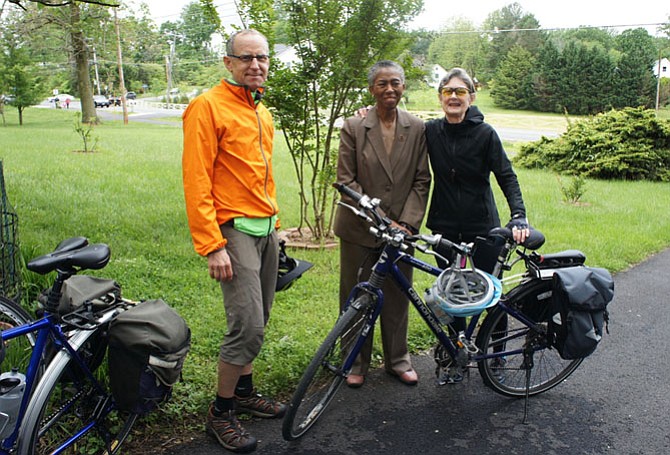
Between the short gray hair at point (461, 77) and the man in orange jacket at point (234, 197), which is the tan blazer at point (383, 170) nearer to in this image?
the short gray hair at point (461, 77)

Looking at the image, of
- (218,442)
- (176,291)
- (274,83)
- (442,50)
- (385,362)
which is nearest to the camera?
(218,442)

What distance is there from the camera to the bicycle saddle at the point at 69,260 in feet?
9.32

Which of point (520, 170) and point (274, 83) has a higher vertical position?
point (274, 83)

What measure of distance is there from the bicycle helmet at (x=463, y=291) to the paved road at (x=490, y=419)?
0.71m

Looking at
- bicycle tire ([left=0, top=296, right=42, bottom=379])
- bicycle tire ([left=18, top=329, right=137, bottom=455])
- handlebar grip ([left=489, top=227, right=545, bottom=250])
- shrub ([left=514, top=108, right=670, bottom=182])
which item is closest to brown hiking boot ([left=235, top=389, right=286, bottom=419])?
bicycle tire ([left=18, top=329, right=137, bottom=455])

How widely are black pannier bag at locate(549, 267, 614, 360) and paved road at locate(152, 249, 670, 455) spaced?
46 cm

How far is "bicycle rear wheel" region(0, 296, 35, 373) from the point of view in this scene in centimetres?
354

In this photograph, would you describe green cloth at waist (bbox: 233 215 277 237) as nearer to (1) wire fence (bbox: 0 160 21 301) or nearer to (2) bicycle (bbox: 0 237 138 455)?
(2) bicycle (bbox: 0 237 138 455)

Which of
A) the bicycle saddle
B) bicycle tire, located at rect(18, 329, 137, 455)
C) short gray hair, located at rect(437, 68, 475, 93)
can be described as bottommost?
bicycle tire, located at rect(18, 329, 137, 455)

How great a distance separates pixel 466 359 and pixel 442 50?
77257 millimetres

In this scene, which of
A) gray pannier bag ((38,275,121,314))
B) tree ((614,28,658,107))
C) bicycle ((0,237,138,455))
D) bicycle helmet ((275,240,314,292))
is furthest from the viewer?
tree ((614,28,658,107))

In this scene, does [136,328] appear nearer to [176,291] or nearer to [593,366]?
[176,291]

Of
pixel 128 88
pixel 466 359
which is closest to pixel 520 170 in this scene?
pixel 466 359

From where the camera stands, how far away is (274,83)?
6.65 meters
